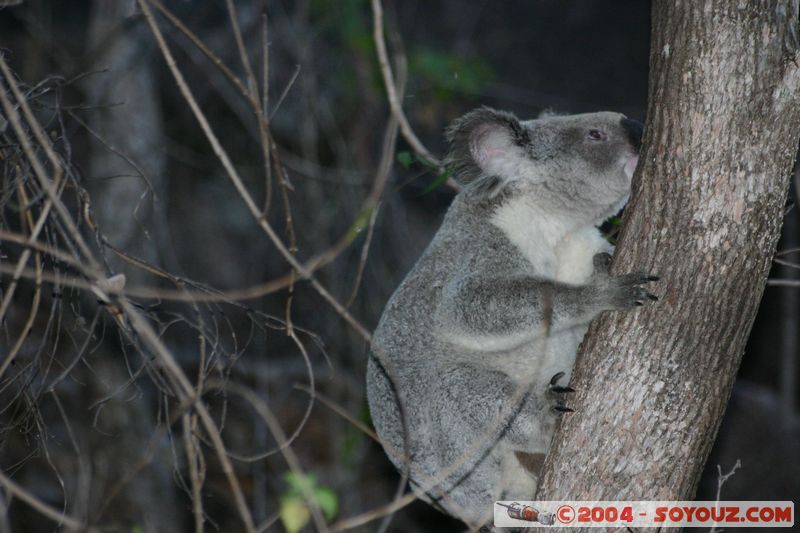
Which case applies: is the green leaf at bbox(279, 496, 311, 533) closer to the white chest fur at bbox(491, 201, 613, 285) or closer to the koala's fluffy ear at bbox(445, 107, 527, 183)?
the white chest fur at bbox(491, 201, 613, 285)

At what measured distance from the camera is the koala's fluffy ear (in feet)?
11.8

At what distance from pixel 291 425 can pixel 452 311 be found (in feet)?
13.2

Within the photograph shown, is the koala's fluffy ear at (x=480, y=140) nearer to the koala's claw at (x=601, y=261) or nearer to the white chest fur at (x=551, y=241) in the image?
the white chest fur at (x=551, y=241)

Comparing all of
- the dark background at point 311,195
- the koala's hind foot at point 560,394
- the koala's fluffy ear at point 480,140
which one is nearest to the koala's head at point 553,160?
the koala's fluffy ear at point 480,140

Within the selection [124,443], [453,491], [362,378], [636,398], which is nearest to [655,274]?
[636,398]

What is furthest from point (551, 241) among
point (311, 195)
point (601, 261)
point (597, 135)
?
point (311, 195)

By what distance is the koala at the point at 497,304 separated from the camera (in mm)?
3236

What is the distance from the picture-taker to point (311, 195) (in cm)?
680

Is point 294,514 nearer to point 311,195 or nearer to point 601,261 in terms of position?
point 601,261

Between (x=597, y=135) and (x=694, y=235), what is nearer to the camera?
(x=694, y=235)

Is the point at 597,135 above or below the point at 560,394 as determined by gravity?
above

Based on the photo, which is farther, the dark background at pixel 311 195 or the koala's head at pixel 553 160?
the dark background at pixel 311 195

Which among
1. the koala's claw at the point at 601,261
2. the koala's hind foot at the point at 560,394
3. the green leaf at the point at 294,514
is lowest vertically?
the green leaf at the point at 294,514

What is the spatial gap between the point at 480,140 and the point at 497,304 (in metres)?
Result: 0.84
